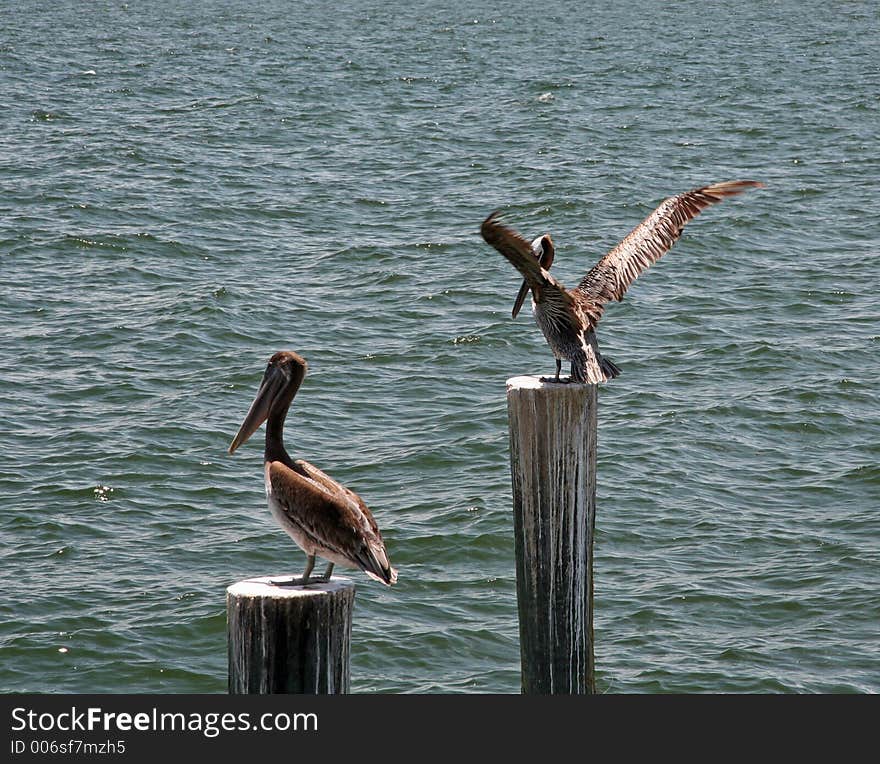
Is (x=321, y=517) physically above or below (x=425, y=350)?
below

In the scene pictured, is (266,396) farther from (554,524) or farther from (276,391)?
(554,524)

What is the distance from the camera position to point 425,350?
1589 centimetres

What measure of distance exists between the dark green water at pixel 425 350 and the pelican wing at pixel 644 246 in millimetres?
2733

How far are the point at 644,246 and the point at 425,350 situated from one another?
7494mm

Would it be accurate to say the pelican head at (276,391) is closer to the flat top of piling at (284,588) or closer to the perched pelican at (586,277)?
the flat top of piling at (284,588)

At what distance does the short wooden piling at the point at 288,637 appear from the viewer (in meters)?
5.22

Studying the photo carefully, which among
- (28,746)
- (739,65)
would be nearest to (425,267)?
(28,746)

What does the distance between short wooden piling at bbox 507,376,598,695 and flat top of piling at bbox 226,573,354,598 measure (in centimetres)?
138

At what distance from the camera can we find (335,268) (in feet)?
60.2

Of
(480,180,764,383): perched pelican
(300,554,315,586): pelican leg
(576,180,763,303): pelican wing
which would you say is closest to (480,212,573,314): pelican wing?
(480,180,764,383): perched pelican

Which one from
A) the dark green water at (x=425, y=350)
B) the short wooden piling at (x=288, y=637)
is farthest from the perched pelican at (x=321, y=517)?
the dark green water at (x=425, y=350)

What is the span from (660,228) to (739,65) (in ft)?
81.6

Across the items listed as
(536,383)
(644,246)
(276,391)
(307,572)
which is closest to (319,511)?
(307,572)

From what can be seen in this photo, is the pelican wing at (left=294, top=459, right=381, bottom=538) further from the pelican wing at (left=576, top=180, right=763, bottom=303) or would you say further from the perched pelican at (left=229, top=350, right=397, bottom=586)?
the pelican wing at (left=576, top=180, right=763, bottom=303)
